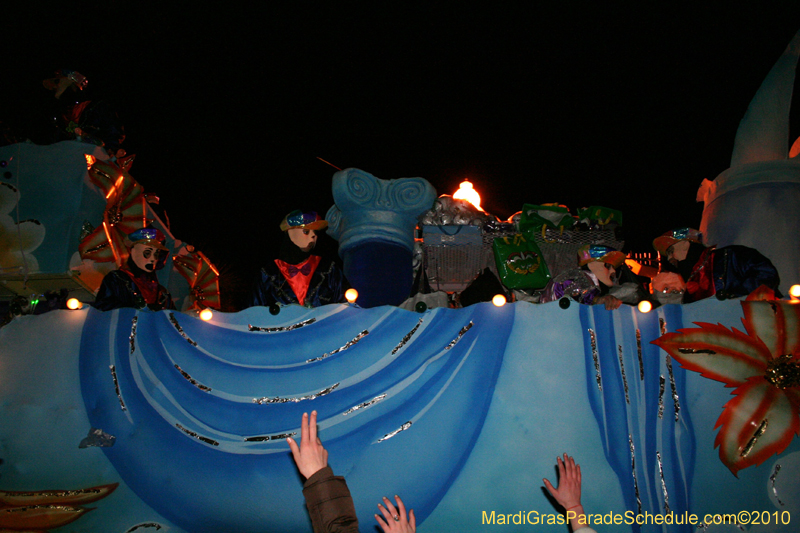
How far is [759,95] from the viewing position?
20.7 feet

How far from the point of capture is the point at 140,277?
4.73 meters

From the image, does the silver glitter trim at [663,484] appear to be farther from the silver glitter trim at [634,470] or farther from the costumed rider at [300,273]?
the costumed rider at [300,273]

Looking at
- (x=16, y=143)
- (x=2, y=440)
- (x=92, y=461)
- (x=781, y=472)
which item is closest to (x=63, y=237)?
(x=16, y=143)

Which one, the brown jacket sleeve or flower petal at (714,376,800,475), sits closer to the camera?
the brown jacket sleeve

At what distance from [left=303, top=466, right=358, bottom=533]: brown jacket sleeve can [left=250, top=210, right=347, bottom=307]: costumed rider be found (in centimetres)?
296

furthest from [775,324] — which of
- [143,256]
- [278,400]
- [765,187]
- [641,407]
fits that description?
[143,256]

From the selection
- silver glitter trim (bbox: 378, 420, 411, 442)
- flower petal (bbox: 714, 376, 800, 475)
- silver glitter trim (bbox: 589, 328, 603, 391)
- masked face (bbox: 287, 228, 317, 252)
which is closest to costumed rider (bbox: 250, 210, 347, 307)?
masked face (bbox: 287, 228, 317, 252)

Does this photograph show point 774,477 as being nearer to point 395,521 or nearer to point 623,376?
point 623,376

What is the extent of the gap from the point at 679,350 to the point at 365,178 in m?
3.01

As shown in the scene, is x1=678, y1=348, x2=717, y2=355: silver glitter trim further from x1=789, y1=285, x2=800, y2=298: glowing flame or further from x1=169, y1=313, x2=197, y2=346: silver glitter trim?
x1=169, y1=313, x2=197, y2=346: silver glitter trim

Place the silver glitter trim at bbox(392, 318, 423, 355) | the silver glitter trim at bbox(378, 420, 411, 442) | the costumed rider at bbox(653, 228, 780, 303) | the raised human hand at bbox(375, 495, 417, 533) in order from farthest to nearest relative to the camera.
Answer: the costumed rider at bbox(653, 228, 780, 303) → the silver glitter trim at bbox(392, 318, 423, 355) → the silver glitter trim at bbox(378, 420, 411, 442) → the raised human hand at bbox(375, 495, 417, 533)

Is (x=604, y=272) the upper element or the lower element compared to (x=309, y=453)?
upper

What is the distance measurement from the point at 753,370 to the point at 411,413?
236cm

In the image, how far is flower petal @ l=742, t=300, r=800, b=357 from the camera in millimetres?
3600
